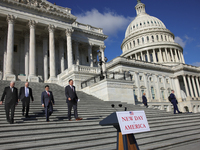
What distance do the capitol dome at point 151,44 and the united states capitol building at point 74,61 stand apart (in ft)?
1.60

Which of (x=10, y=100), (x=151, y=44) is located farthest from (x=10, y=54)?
(x=151, y=44)

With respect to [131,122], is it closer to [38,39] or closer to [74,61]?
[38,39]

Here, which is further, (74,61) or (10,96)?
(74,61)

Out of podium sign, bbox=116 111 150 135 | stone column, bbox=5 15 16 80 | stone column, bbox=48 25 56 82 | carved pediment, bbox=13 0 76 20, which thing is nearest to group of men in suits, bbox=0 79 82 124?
podium sign, bbox=116 111 150 135

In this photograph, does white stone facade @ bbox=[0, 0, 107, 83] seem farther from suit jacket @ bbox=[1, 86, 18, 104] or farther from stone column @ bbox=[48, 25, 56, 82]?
suit jacket @ bbox=[1, 86, 18, 104]

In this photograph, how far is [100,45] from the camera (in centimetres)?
4016

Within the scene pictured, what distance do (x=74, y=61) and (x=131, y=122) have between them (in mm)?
35621

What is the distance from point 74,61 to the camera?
38500 mm

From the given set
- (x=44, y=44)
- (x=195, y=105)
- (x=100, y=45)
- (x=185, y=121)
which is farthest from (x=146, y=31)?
(x=185, y=121)

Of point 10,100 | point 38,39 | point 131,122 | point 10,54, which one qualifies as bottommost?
point 131,122

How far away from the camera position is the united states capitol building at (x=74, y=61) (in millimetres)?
23109

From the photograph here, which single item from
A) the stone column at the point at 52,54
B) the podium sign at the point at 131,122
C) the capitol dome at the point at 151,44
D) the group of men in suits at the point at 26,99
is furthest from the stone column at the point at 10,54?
the capitol dome at the point at 151,44

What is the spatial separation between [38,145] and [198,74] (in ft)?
214

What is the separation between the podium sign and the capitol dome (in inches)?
2704
